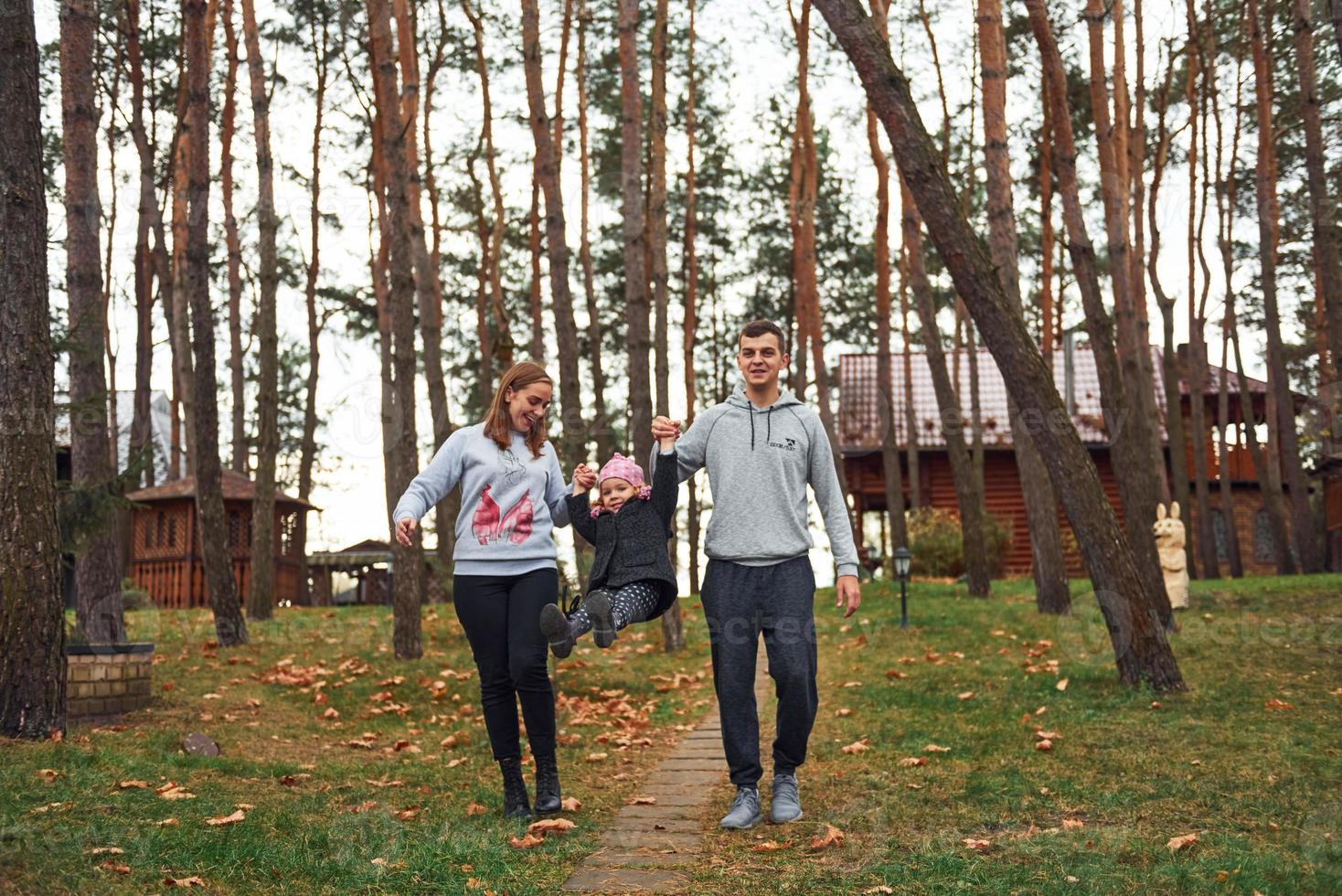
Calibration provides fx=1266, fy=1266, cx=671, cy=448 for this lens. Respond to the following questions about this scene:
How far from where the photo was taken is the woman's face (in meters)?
6.02

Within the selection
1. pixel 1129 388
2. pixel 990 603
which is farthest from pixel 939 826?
pixel 990 603

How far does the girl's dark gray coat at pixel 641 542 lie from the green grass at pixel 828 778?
44.6 inches

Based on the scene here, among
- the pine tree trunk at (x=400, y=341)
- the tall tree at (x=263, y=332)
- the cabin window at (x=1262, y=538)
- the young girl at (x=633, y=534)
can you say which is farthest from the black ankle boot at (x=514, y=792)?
the cabin window at (x=1262, y=538)

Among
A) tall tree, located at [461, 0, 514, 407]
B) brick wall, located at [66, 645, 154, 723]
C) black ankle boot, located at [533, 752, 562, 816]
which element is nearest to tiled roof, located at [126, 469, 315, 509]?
tall tree, located at [461, 0, 514, 407]

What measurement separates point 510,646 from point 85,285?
6.22 meters

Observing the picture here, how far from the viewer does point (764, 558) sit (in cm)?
562

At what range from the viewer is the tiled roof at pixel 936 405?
104ft

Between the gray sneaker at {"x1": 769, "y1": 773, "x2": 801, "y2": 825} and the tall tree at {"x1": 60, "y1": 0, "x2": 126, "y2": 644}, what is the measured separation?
5986mm

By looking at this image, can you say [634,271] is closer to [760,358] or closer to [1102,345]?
[1102,345]

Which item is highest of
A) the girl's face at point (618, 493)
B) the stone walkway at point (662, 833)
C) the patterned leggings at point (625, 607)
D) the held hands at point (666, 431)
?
the held hands at point (666, 431)

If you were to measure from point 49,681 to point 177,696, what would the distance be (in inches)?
107

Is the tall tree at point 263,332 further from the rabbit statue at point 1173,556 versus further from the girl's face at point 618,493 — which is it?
the girl's face at point 618,493

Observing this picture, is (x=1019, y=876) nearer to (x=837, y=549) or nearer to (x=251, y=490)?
(x=837, y=549)

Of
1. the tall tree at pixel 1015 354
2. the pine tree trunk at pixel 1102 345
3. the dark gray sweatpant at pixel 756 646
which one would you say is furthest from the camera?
the pine tree trunk at pixel 1102 345
